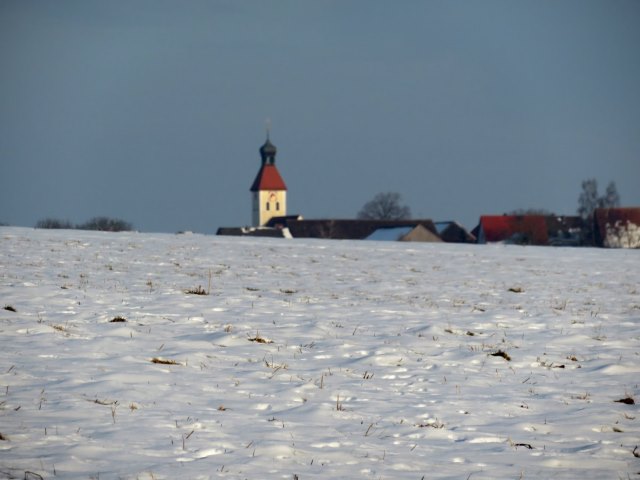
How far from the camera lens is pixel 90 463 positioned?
652cm

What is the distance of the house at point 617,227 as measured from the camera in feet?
362

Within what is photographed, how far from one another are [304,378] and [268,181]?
7326 inches

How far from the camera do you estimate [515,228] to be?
12044cm

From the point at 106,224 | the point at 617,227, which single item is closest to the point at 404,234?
the point at 617,227

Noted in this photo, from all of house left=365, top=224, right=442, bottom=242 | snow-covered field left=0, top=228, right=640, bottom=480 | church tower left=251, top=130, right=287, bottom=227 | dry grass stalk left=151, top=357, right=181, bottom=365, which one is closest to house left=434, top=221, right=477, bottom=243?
house left=365, top=224, right=442, bottom=242

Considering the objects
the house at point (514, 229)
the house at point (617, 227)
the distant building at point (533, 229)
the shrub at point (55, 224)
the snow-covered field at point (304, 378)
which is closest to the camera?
the snow-covered field at point (304, 378)

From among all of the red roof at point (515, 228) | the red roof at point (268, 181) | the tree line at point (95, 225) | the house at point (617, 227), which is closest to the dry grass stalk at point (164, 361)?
the tree line at point (95, 225)

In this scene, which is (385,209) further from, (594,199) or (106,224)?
(106,224)

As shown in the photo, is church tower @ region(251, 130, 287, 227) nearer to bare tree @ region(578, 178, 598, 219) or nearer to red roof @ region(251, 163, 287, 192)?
red roof @ region(251, 163, 287, 192)

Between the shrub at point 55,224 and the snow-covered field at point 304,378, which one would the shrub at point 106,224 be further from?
the snow-covered field at point 304,378

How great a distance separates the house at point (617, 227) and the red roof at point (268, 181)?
93.0m

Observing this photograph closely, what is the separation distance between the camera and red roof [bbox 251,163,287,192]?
19400cm

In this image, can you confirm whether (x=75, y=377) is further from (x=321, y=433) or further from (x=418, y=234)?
(x=418, y=234)

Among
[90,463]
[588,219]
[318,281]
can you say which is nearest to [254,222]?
[588,219]
